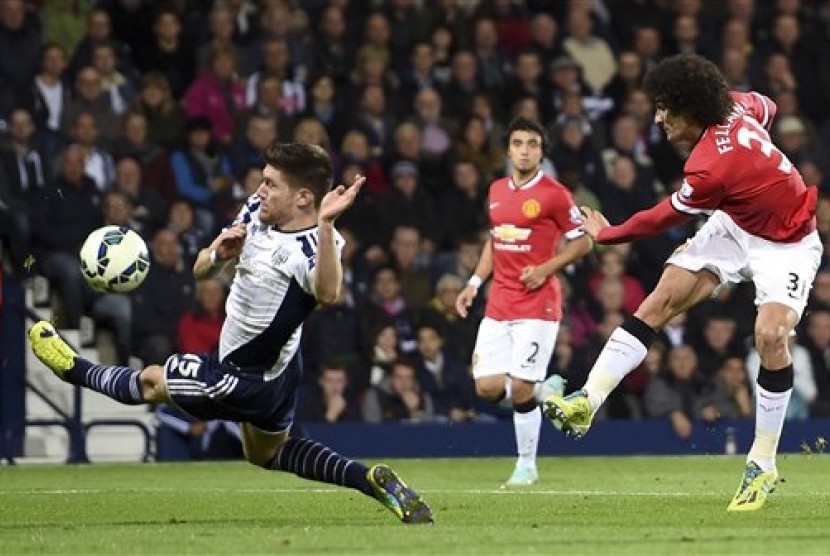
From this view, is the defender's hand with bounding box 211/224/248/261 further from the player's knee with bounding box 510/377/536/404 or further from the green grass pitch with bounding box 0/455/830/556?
the player's knee with bounding box 510/377/536/404

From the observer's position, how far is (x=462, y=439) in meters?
18.8

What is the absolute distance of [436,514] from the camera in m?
11.2

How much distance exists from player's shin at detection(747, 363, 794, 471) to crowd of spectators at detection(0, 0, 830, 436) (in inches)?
295

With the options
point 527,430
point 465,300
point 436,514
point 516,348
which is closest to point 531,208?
point 465,300

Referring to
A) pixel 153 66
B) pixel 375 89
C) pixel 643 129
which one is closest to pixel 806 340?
pixel 643 129

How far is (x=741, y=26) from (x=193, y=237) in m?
7.60

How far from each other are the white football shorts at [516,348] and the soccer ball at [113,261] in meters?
4.46

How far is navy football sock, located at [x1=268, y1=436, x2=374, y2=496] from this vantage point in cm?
1029

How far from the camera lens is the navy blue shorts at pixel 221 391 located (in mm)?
10359

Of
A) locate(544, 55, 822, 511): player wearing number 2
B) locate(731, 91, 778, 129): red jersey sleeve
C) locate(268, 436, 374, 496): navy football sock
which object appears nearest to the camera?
locate(268, 436, 374, 496): navy football sock

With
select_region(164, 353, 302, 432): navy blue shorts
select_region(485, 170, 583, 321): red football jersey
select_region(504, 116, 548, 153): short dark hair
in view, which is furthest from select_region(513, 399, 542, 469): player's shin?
select_region(164, 353, 302, 432): navy blue shorts

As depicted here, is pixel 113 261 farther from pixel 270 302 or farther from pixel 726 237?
pixel 726 237

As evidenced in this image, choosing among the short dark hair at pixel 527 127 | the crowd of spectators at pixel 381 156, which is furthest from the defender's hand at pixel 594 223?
the crowd of spectators at pixel 381 156

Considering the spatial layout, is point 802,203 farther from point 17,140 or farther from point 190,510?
point 17,140
